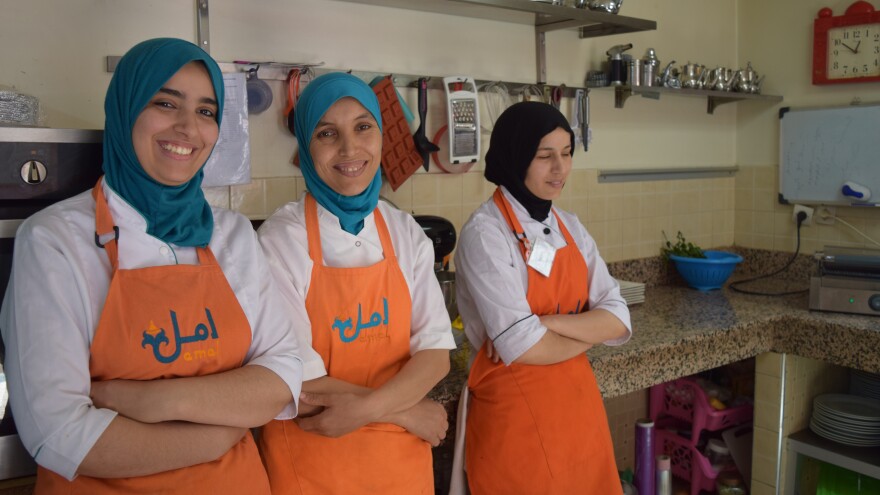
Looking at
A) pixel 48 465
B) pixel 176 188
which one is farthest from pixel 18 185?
pixel 48 465

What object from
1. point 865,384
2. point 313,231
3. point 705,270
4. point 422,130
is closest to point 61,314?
point 313,231

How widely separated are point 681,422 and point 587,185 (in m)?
1.12

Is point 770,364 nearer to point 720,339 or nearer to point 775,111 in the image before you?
point 720,339

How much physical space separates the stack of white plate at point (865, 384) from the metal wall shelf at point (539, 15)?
1603 millimetres

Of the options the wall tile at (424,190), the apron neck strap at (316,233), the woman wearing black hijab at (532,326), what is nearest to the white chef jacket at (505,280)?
the woman wearing black hijab at (532,326)

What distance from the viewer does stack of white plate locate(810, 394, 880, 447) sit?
276 centimetres

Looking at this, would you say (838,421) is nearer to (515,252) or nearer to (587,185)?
(587,185)

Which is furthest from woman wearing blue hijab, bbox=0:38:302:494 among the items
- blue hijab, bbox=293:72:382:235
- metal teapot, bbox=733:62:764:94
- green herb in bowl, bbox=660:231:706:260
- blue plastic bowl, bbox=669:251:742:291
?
metal teapot, bbox=733:62:764:94

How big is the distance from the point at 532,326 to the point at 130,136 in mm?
966

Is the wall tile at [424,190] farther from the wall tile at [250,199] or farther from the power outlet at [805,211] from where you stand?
the power outlet at [805,211]

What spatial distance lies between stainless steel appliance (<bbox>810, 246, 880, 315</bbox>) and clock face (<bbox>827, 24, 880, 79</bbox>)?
918mm

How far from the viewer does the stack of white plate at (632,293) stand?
2986 mm

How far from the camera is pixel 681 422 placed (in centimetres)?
334

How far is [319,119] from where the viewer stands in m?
1.56
